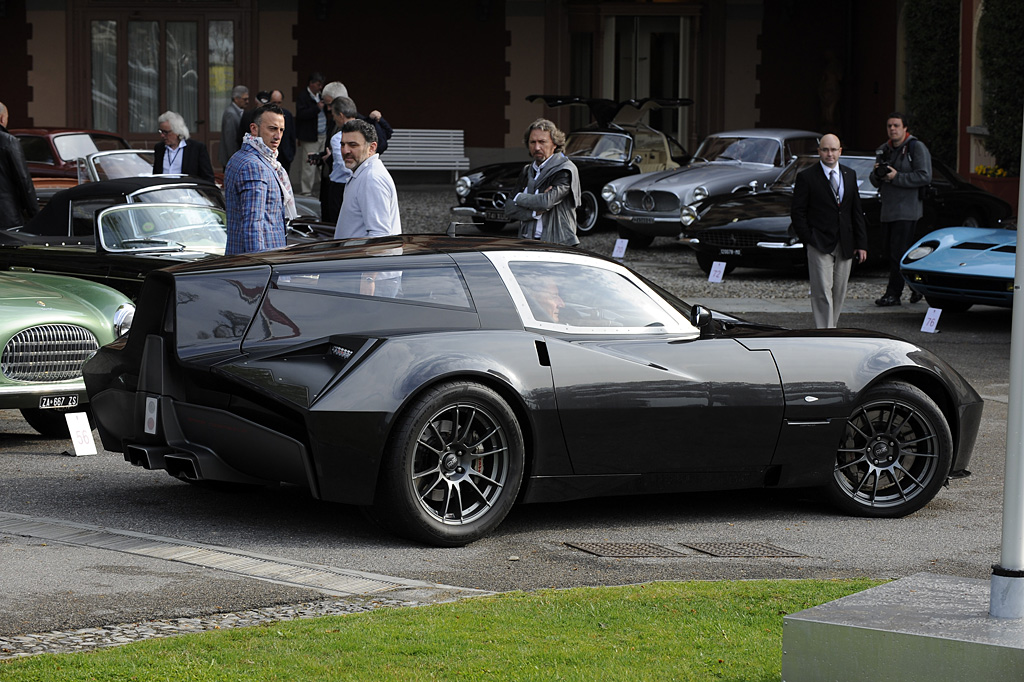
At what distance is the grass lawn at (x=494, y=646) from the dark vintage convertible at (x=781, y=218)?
1152cm

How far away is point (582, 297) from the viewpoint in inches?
270

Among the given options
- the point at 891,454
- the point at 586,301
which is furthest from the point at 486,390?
the point at 891,454

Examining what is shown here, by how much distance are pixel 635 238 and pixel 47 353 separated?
12.6 m

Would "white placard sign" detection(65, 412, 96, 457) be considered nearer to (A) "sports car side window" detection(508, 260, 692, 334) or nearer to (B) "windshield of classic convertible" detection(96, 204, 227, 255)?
(B) "windshield of classic convertible" detection(96, 204, 227, 255)

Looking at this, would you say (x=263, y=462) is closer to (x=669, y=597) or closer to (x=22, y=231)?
(x=669, y=597)

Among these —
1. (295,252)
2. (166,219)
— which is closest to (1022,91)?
(166,219)

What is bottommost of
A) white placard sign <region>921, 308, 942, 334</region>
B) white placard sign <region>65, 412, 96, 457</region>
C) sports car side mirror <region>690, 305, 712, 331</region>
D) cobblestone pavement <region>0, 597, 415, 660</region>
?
cobblestone pavement <region>0, 597, 415, 660</region>

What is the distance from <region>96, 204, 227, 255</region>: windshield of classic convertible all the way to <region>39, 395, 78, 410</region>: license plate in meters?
2.71

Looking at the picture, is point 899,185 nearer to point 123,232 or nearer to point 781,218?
point 781,218

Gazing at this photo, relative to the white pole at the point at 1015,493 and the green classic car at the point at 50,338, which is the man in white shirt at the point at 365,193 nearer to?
the green classic car at the point at 50,338

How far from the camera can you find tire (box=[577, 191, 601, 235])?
809 inches

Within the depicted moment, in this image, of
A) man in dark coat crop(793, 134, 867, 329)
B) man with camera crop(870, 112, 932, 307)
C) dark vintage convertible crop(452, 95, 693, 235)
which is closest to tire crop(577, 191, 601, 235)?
dark vintage convertible crop(452, 95, 693, 235)

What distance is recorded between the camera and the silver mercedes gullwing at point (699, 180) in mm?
18875

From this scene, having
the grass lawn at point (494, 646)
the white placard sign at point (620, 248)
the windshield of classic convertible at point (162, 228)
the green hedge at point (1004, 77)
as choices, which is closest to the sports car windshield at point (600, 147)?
the white placard sign at point (620, 248)
